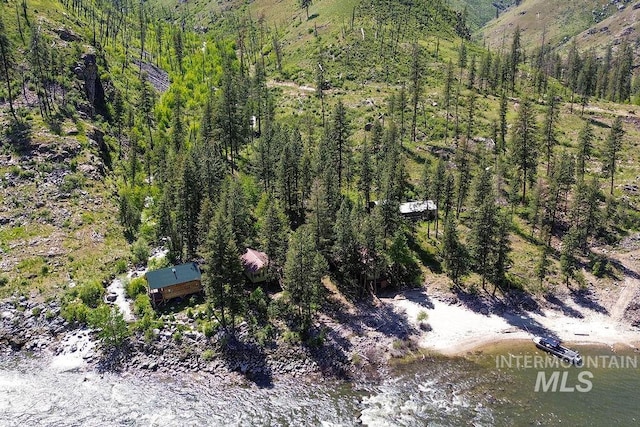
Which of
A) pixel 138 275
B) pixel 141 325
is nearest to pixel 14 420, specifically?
pixel 141 325

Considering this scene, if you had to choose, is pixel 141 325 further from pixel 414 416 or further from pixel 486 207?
pixel 486 207

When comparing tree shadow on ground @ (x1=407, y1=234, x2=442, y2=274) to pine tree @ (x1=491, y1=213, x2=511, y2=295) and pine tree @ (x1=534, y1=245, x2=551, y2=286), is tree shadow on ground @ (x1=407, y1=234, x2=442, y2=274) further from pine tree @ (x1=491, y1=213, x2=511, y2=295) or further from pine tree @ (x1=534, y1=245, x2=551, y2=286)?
pine tree @ (x1=534, y1=245, x2=551, y2=286)

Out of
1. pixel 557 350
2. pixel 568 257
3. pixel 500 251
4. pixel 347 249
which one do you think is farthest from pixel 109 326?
pixel 568 257

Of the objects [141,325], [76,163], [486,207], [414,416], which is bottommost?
[414,416]

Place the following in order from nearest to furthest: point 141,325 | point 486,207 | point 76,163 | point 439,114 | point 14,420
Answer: point 14,420
point 141,325
point 486,207
point 76,163
point 439,114

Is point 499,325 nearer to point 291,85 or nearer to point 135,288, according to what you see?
point 135,288
